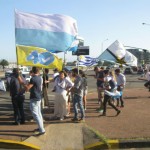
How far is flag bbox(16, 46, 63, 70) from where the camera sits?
10.9m

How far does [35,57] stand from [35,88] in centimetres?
153

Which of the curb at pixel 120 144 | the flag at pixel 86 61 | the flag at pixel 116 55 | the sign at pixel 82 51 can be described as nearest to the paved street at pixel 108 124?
the curb at pixel 120 144

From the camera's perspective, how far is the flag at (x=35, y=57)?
1088 cm

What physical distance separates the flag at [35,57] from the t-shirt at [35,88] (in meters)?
1.19

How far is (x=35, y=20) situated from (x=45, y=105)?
4271mm

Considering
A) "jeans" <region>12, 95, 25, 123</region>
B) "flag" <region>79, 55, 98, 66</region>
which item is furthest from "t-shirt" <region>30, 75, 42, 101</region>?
"flag" <region>79, 55, 98, 66</region>

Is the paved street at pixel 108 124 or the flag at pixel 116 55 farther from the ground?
the flag at pixel 116 55

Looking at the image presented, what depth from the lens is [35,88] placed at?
9742 millimetres

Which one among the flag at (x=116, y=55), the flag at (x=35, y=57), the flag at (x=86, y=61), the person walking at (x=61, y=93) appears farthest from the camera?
the flag at (x=86, y=61)

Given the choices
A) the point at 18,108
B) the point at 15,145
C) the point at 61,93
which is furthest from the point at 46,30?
the point at 15,145

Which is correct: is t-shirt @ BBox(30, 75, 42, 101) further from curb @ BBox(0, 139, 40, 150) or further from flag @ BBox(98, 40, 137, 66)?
flag @ BBox(98, 40, 137, 66)

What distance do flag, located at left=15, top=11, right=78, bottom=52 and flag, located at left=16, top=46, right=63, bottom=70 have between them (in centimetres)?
30

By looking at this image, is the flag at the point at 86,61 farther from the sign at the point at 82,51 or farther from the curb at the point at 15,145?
the curb at the point at 15,145

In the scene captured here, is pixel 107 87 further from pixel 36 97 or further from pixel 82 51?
pixel 36 97
